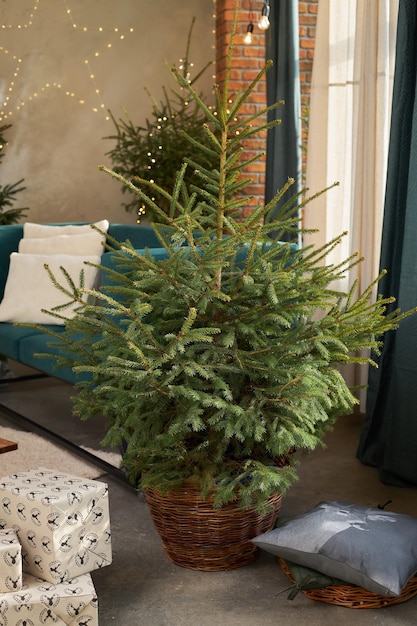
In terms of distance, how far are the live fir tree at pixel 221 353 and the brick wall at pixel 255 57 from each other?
2.91 meters

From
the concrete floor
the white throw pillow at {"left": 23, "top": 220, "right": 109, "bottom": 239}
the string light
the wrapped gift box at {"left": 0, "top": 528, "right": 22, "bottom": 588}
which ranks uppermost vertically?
the string light

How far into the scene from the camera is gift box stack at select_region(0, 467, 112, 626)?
218cm

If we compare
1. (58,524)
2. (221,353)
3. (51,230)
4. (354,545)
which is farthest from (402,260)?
(51,230)

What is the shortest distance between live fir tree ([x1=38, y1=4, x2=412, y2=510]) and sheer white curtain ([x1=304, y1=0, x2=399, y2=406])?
1272mm

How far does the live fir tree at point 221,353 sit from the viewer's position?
2.40 metres

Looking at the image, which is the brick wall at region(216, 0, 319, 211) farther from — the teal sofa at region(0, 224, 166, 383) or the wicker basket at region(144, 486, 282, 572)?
the wicker basket at region(144, 486, 282, 572)

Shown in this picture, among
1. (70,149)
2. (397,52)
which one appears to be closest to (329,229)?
(397,52)

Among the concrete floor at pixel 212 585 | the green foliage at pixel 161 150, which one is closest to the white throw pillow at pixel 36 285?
the concrete floor at pixel 212 585

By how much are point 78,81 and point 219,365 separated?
4165 mm

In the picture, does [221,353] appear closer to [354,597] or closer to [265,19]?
[354,597]

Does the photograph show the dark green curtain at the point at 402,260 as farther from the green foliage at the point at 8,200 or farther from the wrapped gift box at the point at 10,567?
the green foliage at the point at 8,200

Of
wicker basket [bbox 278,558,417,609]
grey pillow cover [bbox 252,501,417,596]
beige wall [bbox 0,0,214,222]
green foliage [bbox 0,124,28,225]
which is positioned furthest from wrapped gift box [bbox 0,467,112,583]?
beige wall [bbox 0,0,214,222]

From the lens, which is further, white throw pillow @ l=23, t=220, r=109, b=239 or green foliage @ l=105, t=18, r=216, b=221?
green foliage @ l=105, t=18, r=216, b=221

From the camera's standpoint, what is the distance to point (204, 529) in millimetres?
2533
